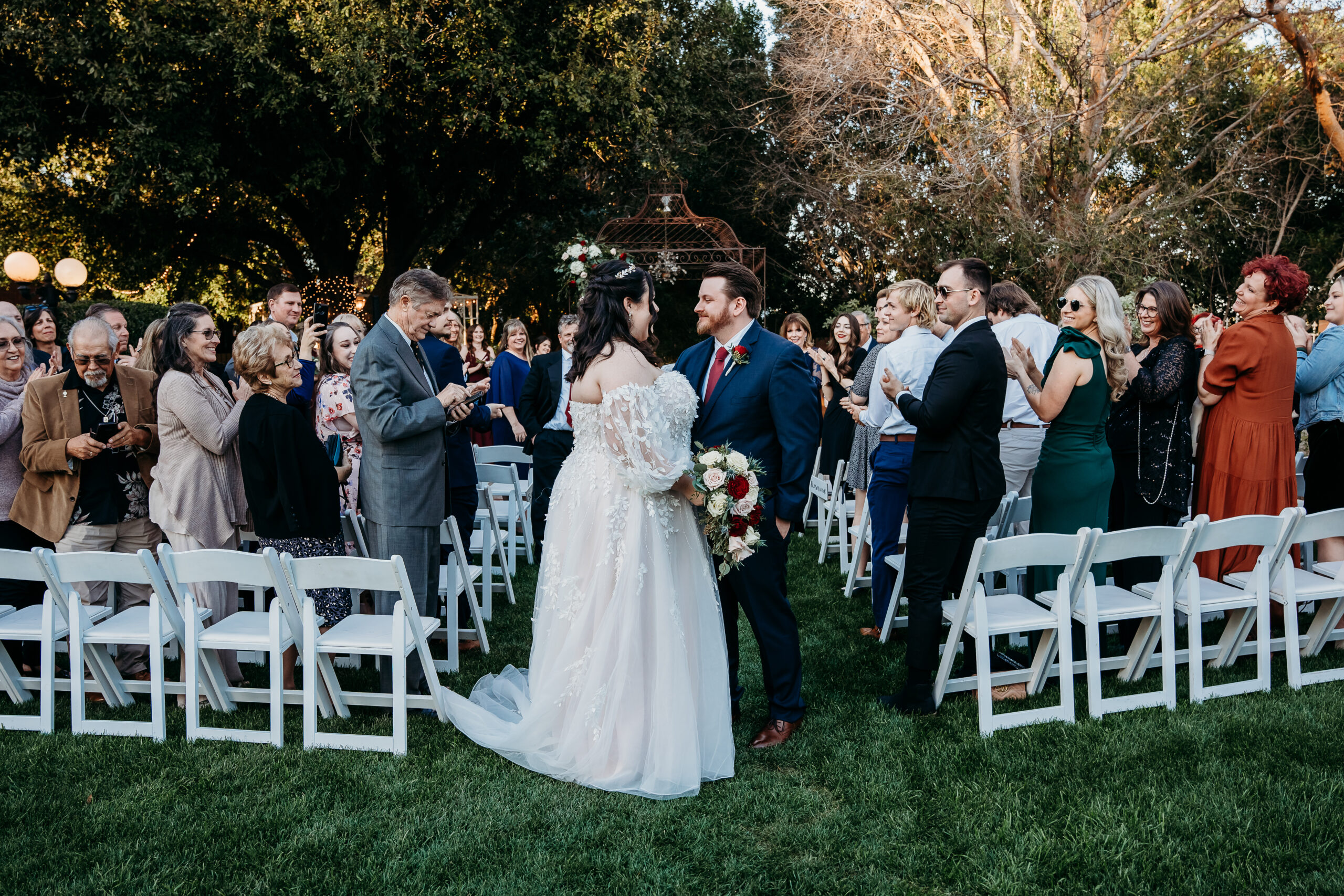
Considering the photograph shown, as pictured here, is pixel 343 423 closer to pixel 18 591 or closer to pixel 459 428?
pixel 459 428

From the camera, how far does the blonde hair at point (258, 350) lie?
14.0 feet

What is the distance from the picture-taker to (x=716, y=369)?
4.01 meters

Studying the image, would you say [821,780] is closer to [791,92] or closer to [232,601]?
[232,601]

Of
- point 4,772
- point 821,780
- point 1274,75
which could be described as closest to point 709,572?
point 821,780

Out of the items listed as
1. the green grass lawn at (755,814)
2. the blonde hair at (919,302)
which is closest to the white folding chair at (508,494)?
the green grass lawn at (755,814)

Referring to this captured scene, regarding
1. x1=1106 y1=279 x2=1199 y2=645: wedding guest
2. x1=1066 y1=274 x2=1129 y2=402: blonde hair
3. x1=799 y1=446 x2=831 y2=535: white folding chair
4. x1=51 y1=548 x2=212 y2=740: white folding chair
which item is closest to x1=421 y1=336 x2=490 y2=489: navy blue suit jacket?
x1=51 y1=548 x2=212 y2=740: white folding chair

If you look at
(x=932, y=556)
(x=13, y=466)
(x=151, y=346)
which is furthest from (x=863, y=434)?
(x=13, y=466)

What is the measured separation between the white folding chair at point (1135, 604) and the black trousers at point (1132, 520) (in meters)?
0.63

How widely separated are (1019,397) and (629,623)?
10.3ft

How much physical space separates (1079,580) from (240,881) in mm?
3485

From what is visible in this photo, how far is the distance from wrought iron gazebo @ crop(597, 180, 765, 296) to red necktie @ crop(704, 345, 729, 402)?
1125 centimetres

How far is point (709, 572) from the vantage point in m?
3.76

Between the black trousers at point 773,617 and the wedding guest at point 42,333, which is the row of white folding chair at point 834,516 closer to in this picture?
the black trousers at point 773,617

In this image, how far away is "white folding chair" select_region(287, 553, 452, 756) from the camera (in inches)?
146
